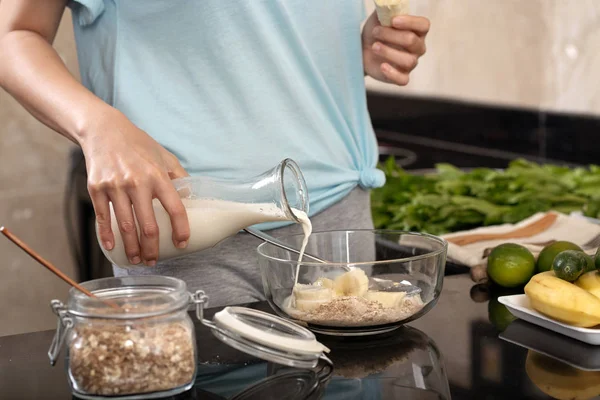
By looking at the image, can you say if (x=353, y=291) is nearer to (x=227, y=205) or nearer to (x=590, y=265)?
(x=227, y=205)

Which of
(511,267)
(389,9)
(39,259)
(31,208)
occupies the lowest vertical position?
(31,208)

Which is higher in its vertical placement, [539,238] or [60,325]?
[60,325]

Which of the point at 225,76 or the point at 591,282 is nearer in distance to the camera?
the point at 591,282

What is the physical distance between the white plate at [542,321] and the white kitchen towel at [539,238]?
340mm

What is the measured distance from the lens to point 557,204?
228 centimetres

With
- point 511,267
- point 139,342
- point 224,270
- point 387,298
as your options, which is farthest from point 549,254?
point 139,342

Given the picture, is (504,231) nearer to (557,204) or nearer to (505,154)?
(557,204)

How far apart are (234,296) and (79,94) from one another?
39 cm

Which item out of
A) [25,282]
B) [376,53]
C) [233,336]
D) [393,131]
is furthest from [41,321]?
[233,336]

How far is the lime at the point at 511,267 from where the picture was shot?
4.26 feet

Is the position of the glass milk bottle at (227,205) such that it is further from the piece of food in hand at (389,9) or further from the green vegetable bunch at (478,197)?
the green vegetable bunch at (478,197)

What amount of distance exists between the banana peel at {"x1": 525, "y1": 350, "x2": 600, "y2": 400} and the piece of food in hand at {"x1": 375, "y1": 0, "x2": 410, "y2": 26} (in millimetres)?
531

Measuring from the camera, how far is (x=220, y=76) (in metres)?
1.27

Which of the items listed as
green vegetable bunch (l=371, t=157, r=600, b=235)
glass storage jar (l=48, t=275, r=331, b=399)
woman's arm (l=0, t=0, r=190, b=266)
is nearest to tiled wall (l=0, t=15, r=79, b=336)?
green vegetable bunch (l=371, t=157, r=600, b=235)
